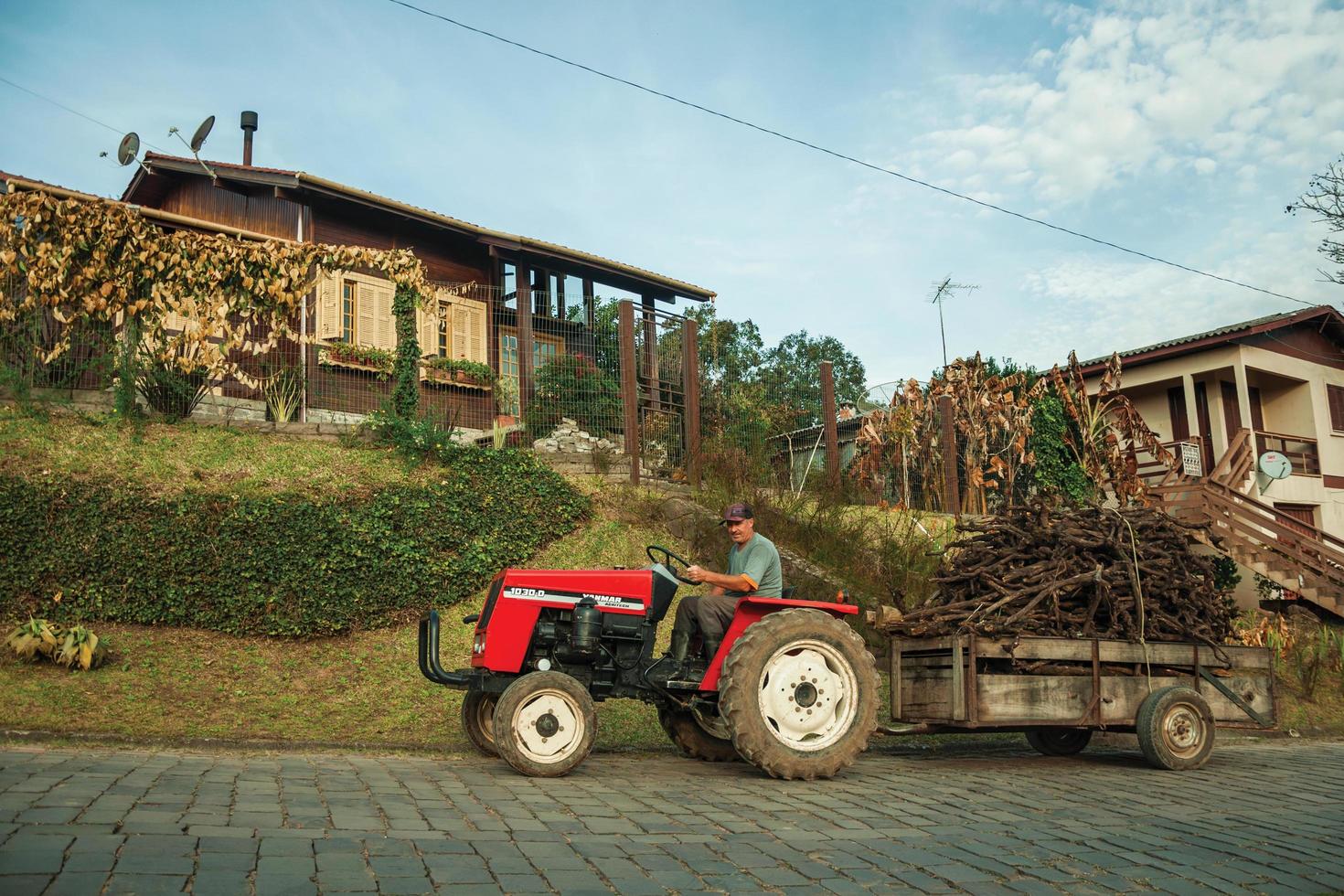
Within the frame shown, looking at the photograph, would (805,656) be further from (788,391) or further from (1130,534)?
(788,391)

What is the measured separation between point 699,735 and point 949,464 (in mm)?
10539

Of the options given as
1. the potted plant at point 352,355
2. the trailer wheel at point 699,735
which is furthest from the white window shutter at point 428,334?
the trailer wheel at point 699,735

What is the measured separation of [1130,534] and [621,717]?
448cm

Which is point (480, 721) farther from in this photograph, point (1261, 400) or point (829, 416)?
point (1261, 400)

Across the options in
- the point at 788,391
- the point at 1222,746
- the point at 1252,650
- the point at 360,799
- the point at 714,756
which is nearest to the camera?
the point at 360,799

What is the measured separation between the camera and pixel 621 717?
8977 millimetres

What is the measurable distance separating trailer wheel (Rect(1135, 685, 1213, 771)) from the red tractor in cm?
239

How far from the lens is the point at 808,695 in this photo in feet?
21.9

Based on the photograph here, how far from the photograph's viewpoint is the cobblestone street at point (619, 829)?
391 cm

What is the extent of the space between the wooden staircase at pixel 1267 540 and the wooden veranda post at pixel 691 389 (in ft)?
25.7

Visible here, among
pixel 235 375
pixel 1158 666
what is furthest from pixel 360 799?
pixel 235 375

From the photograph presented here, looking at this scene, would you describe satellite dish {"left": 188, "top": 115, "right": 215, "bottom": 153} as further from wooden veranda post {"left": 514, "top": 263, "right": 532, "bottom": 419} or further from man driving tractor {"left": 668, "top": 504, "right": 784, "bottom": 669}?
man driving tractor {"left": 668, "top": 504, "right": 784, "bottom": 669}

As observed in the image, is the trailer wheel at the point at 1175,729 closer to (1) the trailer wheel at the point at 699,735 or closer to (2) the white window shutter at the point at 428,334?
(1) the trailer wheel at the point at 699,735

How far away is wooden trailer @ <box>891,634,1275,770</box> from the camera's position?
7.21 metres
